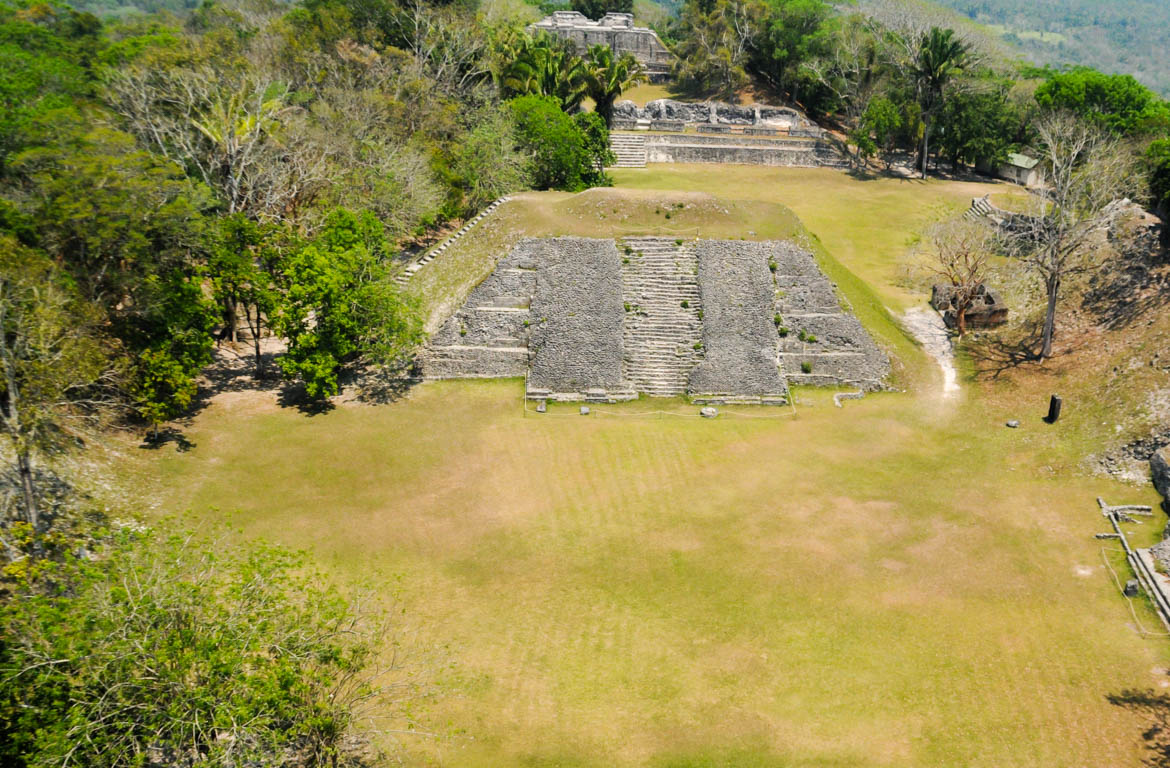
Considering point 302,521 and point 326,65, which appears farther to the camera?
point 326,65

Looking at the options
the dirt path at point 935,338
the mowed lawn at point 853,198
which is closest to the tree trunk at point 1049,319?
the dirt path at point 935,338

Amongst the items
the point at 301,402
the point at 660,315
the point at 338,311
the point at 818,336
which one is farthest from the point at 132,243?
the point at 818,336

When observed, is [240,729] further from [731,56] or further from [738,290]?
[731,56]

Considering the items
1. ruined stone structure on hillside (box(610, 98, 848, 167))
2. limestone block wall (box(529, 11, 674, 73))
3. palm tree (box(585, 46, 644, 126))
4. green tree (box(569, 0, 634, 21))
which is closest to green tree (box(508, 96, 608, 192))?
ruined stone structure on hillside (box(610, 98, 848, 167))

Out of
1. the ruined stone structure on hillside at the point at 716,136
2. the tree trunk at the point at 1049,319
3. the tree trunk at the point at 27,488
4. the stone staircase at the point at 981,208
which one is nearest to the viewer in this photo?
the tree trunk at the point at 27,488

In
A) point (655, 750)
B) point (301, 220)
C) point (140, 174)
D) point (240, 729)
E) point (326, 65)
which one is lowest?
point (655, 750)

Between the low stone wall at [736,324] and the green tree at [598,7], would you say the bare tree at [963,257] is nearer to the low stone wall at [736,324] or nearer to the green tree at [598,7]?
the low stone wall at [736,324]

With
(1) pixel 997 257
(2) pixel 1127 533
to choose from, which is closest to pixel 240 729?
(2) pixel 1127 533
